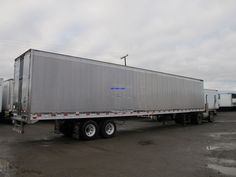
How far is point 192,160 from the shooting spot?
7742 millimetres

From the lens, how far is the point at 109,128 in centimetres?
1307

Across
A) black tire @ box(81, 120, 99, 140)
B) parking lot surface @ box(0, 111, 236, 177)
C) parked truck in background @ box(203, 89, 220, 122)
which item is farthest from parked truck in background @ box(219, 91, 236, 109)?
black tire @ box(81, 120, 99, 140)

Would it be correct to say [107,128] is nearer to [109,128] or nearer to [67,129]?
[109,128]

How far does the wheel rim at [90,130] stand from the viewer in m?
12.1

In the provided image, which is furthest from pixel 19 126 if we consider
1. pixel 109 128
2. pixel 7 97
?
pixel 7 97

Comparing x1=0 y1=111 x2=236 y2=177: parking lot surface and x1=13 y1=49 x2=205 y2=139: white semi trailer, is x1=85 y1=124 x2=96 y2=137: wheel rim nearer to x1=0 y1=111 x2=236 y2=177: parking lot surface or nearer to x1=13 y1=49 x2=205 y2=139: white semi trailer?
x1=13 y1=49 x2=205 y2=139: white semi trailer

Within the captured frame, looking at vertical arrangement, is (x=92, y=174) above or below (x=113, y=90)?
below

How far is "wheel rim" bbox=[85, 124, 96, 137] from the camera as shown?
475 inches

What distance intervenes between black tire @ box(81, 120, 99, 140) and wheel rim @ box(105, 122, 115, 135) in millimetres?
701

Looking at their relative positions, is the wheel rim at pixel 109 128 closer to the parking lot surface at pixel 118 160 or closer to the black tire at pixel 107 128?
the black tire at pixel 107 128

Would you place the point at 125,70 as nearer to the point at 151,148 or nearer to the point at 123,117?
the point at 123,117

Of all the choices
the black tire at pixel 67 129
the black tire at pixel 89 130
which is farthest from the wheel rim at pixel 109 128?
the black tire at pixel 67 129

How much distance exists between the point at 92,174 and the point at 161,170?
192 centimetres

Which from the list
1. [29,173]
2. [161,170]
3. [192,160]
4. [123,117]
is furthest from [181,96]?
[29,173]
